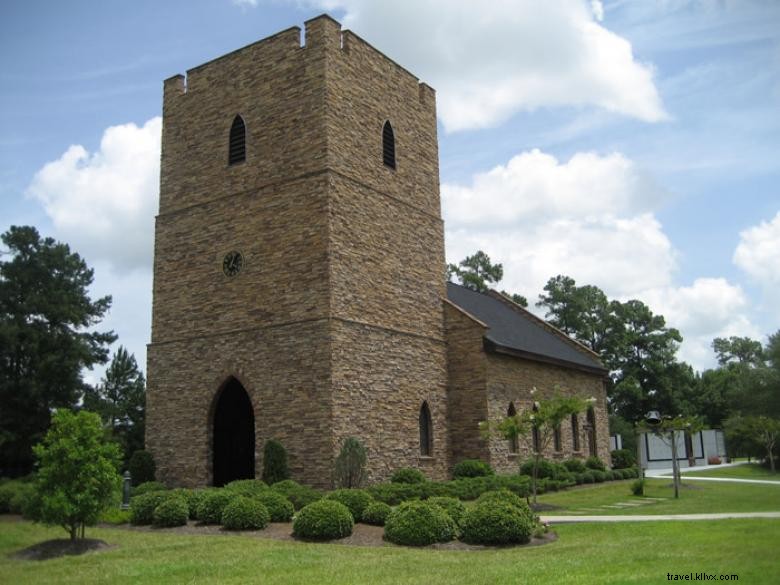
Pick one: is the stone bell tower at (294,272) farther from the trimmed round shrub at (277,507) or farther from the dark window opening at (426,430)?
the trimmed round shrub at (277,507)

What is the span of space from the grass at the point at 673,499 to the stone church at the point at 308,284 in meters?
3.68

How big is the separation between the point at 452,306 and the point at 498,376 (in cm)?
305

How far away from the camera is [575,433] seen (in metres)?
35.0

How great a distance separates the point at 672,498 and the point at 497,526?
11.1m

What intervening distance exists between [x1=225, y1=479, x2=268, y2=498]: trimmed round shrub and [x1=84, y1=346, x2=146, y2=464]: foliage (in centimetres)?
1646

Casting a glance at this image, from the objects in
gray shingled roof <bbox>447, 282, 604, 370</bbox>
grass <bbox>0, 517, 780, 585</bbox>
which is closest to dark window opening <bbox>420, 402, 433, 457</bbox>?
gray shingled roof <bbox>447, 282, 604, 370</bbox>

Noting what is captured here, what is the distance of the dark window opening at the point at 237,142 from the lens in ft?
86.2

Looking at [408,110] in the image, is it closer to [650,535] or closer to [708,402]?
[650,535]

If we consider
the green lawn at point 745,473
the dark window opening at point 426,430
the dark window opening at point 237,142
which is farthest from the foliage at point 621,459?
the dark window opening at point 237,142

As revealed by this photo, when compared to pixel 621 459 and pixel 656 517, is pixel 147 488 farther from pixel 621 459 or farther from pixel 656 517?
pixel 621 459

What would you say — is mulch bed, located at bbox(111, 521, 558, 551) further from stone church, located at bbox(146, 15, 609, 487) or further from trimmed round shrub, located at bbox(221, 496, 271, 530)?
stone church, located at bbox(146, 15, 609, 487)

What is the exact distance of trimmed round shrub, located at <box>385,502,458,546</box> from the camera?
1421cm

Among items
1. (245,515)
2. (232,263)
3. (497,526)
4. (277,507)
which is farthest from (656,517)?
(232,263)

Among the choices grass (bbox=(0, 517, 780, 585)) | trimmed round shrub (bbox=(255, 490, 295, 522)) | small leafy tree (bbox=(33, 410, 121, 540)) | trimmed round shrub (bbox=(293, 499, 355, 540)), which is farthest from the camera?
trimmed round shrub (bbox=(255, 490, 295, 522))
